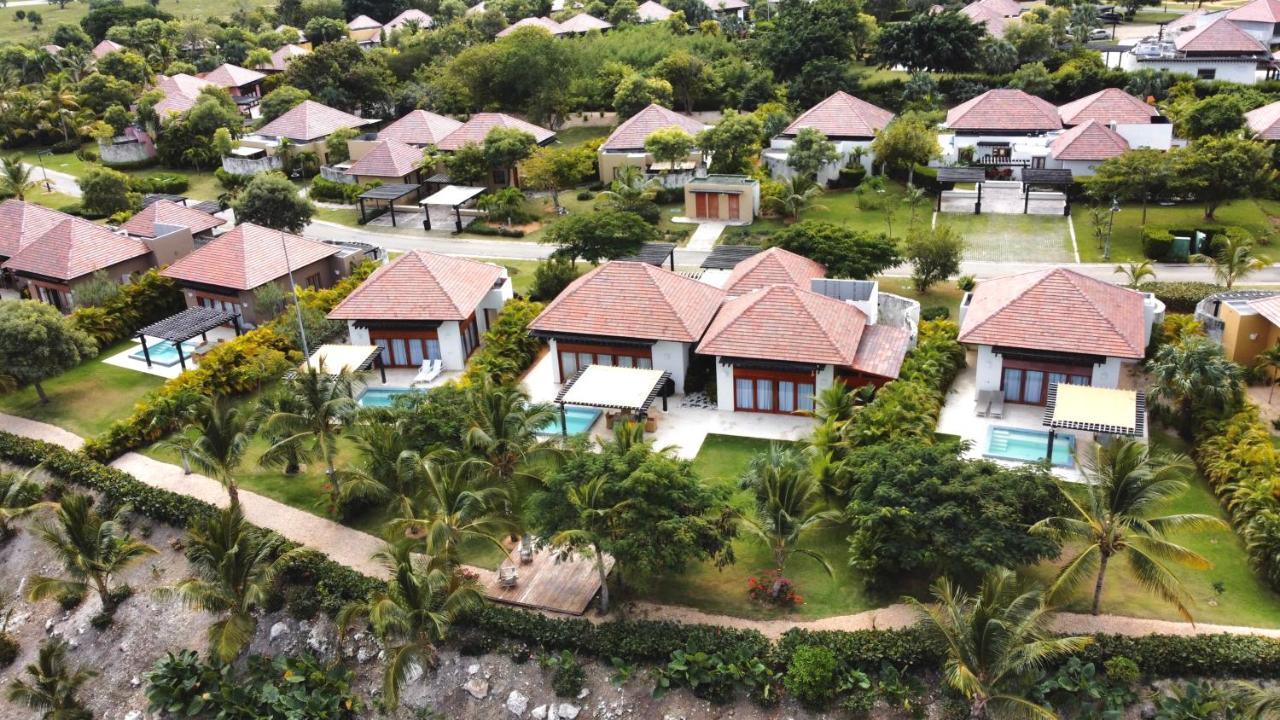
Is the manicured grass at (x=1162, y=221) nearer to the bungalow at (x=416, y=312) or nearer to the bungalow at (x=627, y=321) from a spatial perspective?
the bungalow at (x=627, y=321)

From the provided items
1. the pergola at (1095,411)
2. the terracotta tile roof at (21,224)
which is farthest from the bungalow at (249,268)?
the pergola at (1095,411)

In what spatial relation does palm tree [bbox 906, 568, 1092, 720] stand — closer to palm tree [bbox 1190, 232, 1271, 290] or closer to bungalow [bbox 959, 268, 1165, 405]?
bungalow [bbox 959, 268, 1165, 405]

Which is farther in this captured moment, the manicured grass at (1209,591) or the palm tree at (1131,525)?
the manicured grass at (1209,591)

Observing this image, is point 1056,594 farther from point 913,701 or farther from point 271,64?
point 271,64

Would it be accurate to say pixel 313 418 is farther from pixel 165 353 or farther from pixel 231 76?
pixel 231 76

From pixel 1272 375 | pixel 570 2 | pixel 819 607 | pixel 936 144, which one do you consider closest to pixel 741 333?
pixel 819 607

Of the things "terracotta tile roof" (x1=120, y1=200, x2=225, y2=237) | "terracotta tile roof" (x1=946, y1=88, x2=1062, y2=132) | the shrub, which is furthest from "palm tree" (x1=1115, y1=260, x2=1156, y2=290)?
"terracotta tile roof" (x1=120, y1=200, x2=225, y2=237)
